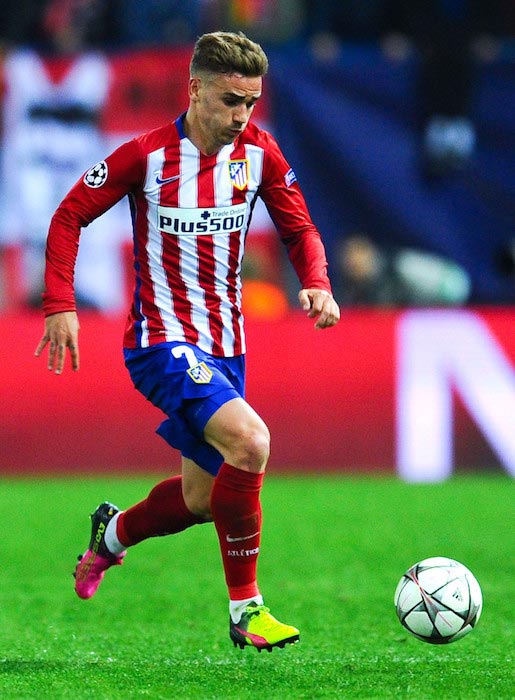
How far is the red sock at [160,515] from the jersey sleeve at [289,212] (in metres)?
1.00

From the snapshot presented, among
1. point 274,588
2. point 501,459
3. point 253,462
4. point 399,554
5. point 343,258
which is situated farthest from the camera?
point 343,258

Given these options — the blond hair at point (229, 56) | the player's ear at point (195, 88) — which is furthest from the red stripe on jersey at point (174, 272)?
the blond hair at point (229, 56)

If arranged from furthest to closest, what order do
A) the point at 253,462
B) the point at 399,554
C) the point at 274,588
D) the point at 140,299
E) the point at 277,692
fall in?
1. the point at 399,554
2. the point at 274,588
3. the point at 140,299
4. the point at 253,462
5. the point at 277,692

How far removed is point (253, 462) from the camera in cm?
452

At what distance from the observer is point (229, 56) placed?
468 cm

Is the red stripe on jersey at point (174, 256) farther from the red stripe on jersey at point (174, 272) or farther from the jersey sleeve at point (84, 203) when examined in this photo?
the jersey sleeve at point (84, 203)

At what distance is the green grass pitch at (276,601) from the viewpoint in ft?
14.0

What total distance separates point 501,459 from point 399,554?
339cm

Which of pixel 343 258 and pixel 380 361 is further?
pixel 343 258

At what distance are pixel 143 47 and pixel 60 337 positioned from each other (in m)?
7.89

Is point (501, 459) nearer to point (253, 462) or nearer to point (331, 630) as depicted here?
point (331, 630)

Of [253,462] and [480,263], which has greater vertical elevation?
[480,263]

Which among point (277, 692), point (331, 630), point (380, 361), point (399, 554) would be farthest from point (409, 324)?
point (277, 692)

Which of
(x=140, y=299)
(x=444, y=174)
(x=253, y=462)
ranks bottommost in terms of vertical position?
(x=253, y=462)
